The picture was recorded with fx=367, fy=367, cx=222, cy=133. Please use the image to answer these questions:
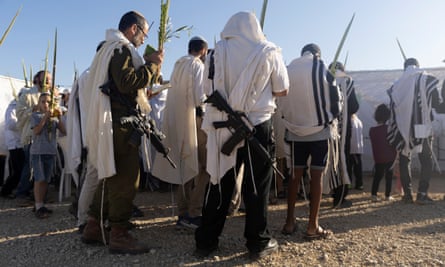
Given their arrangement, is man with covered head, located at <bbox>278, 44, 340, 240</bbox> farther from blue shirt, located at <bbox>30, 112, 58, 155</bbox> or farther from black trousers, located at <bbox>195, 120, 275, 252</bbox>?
blue shirt, located at <bbox>30, 112, 58, 155</bbox>

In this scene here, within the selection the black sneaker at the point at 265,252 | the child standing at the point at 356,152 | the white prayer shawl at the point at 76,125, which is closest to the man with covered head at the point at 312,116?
the black sneaker at the point at 265,252

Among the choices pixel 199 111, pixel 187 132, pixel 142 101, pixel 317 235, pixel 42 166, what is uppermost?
pixel 142 101

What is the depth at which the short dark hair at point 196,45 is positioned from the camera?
3.87 metres

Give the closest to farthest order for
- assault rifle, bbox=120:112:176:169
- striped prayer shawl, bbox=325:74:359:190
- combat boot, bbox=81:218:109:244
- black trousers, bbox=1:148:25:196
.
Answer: assault rifle, bbox=120:112:176:169, combat boot, bbox=81:218:109:244, striped prayer shawl, bbox=325:74:359:190, black trousers, bbox=1:148:25:196

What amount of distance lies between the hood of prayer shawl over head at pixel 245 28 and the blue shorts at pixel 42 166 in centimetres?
296

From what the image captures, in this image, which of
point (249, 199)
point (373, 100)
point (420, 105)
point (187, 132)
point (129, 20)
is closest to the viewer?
point (249, 199)

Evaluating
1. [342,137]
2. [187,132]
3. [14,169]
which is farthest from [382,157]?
[14,169]

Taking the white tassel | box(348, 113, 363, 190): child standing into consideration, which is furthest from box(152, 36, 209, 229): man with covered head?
box(348, 113, 363, 190): child standing

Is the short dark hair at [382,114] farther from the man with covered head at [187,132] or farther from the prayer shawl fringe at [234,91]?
the prayer shawl fringe at [234,91]

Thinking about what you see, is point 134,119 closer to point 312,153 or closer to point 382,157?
point 312,153

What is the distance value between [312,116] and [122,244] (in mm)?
1986

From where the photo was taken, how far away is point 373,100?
8344mm

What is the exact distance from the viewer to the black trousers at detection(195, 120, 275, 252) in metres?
2.83

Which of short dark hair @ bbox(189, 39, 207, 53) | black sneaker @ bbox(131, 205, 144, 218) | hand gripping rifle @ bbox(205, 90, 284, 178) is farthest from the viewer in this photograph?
→ black sneaker @ bbox(131, 205, 144, 218)
